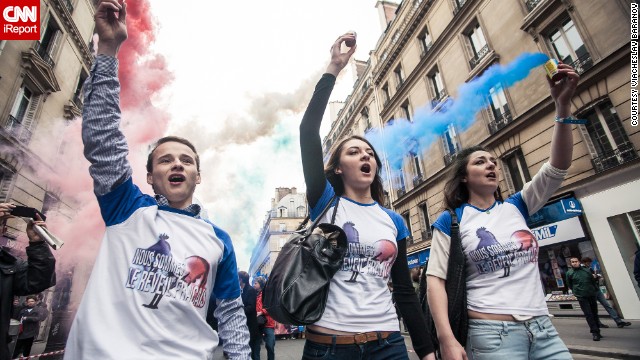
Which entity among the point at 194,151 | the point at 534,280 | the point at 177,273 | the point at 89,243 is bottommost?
the point at 534,280

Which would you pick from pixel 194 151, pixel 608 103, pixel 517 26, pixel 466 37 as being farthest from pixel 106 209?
pixel 466 37

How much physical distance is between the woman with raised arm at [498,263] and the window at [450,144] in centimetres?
1350

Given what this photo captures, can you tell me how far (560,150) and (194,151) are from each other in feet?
8.48

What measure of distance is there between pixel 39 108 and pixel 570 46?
20.7 m

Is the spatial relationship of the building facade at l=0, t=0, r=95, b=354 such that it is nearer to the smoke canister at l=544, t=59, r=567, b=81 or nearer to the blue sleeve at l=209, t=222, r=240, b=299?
the blue sleeve at l=209, t=222, r=240, b=299

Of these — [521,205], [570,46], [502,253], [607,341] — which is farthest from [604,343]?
[570,46]

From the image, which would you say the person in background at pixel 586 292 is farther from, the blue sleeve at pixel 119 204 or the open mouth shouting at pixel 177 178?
the blue sleeve at pixel 119 204

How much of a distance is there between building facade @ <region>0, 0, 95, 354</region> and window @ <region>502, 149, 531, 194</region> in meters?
17.9

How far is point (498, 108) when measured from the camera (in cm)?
1340

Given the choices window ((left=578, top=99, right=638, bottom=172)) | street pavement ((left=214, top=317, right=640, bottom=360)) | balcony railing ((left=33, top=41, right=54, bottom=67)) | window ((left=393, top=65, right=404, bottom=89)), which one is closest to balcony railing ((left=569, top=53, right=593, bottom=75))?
window ((left=578, top=99, right=638, bottom=172))

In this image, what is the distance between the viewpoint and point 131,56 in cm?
1049

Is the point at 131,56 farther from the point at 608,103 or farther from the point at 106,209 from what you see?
the point at 608,103

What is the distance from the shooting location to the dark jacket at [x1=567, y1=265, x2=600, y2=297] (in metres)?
7.15

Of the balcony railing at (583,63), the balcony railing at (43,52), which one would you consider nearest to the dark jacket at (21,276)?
the balcony railing at (583,63)
